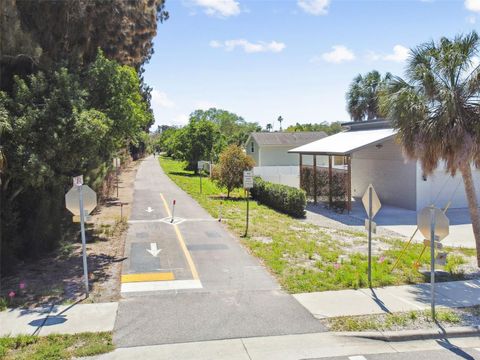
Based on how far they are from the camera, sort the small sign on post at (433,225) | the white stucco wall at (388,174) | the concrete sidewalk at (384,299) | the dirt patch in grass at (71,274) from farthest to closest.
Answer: the white stucco wall at (388,174) < the dirt patch in grass at (71,274) < the concrete sidewalk at (384,299) < the small sign on post at (433,225)

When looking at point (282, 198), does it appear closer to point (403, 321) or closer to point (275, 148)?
point (403, 321)

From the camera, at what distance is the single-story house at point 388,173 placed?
2398cm

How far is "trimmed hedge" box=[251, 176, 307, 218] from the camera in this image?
75.0 ft

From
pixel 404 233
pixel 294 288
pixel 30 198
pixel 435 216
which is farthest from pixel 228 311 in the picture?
pixel 404 233

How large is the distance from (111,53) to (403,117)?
11759 mm

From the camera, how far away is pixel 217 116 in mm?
122625

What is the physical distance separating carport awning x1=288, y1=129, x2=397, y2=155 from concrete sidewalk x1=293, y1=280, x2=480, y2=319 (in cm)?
1243

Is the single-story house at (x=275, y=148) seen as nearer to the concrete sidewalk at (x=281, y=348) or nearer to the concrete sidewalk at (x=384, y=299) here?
the concrete sidewalk at (x=384, y=299)

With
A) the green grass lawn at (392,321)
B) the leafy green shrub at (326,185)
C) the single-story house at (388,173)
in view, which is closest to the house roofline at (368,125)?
the single-story house at (388,173)

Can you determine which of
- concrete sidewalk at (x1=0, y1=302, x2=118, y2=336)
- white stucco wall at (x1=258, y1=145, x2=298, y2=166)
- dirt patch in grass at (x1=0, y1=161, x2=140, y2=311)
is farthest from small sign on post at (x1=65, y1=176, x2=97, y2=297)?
white stucco wall at (x1=258, y1=145, x2=298, y2=166)

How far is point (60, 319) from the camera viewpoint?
8.58 m

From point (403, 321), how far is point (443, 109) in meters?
6.63

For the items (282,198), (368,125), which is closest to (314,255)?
(282,198)

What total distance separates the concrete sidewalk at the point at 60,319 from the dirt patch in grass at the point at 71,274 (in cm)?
40
